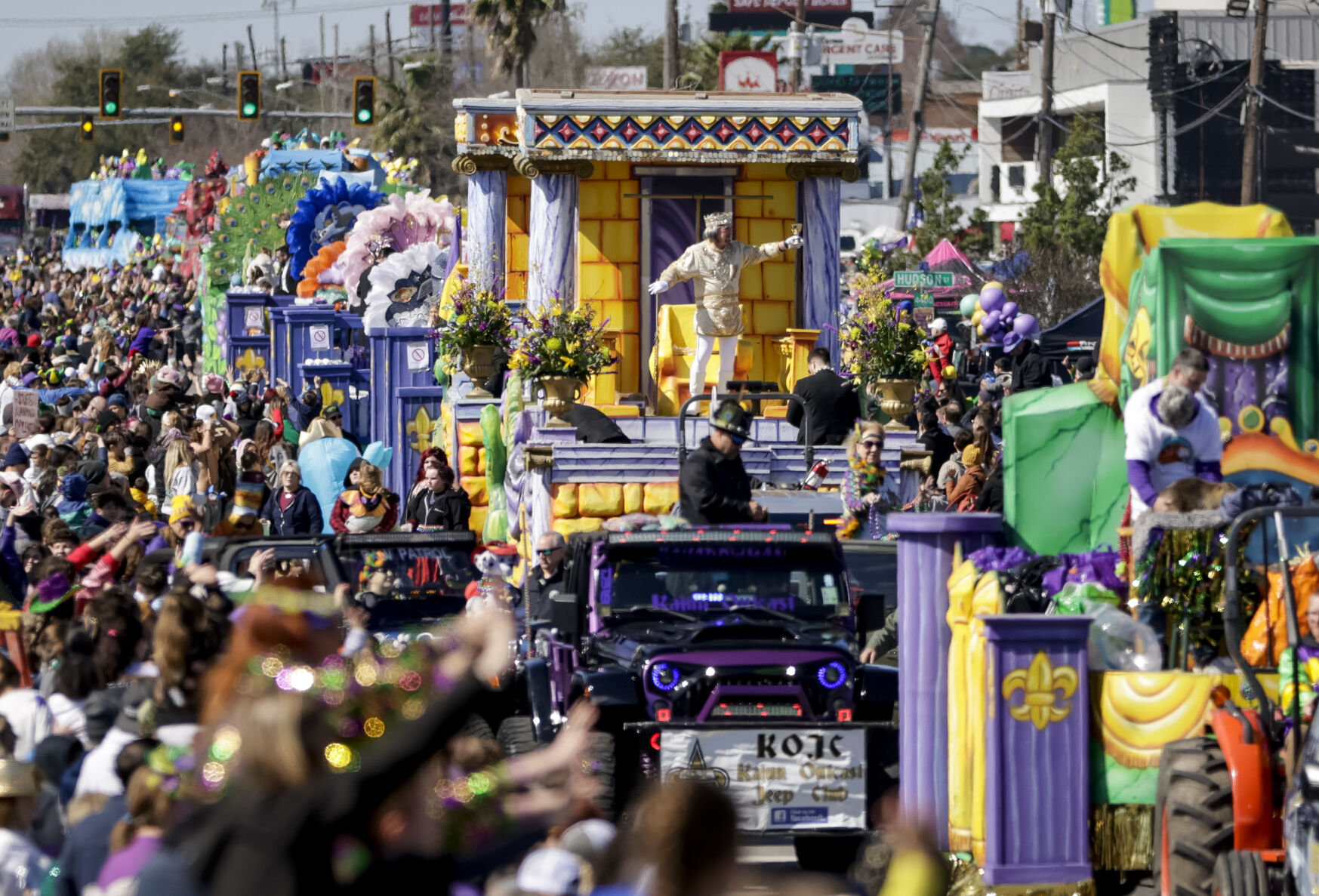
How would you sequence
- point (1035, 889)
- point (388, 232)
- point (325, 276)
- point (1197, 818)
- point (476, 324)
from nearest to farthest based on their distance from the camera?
1. point (1197, 818)
2. point (1035, 889)
3. point (476, 324)
4. point (388, 232)
5. point (325, 276)

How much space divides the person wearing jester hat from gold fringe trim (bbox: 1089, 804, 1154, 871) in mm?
10003

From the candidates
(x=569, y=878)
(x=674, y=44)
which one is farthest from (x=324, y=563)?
(x=674, y=44)

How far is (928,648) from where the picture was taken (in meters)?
9.06

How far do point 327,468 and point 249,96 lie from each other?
18.1m

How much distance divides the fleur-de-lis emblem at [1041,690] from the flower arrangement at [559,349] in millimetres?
9231

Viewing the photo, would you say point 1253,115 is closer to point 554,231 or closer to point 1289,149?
point 554,231

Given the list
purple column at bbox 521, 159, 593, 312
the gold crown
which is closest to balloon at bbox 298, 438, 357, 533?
purple column at bbox 521, 159, 593, 312

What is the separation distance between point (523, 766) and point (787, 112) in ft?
54.2

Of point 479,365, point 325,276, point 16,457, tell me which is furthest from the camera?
point 325,276

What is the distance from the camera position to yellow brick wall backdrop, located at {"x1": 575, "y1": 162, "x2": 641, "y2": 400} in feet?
68.9

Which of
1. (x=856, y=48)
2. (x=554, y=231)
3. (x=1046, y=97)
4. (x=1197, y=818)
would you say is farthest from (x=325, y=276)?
(x=856, y=48)

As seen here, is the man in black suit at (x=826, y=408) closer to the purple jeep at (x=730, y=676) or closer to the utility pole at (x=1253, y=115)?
the purple jeep at (x=730, y=676)

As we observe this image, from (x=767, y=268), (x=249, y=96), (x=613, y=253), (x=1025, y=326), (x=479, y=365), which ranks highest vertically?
(x=249, y=96)

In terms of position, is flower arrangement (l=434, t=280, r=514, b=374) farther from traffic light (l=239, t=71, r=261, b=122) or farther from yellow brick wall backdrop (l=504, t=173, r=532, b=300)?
traffic light (l=239, t=71, r=261, b=122)
